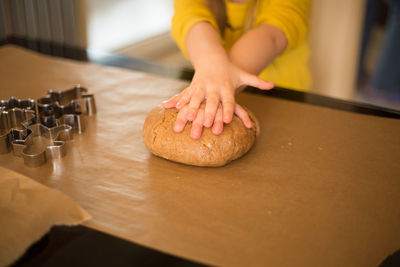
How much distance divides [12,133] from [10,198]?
0.23 meters

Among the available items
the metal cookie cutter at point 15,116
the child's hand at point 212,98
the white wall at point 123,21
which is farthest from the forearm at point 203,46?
the white wall at point 123,21

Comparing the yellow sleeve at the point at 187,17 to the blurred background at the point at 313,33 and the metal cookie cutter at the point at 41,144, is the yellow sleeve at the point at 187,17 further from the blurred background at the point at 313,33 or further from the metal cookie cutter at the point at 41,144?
the blurred background at the point at 313,33

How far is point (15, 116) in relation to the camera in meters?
0.88

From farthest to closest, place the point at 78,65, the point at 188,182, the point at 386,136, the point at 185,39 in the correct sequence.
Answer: the point at 78,65 < the point at 185,39 < the point at 386,136 < the point at 188,182

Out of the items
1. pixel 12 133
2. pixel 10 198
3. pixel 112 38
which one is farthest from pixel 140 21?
pixel 10 198

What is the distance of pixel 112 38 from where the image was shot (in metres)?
2.61

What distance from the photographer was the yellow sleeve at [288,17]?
3.54 ft

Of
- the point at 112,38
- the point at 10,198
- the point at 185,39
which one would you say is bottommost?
the point at 112,38

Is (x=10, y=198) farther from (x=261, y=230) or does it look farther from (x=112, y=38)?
(x=112, y=38)

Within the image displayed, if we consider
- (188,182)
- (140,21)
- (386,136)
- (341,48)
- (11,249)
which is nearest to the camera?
(11,249)

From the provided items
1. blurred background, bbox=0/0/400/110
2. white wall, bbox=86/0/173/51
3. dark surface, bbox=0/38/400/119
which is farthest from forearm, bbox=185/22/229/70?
white wall, bbox=86/0/173/51

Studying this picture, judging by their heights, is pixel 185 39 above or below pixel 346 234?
above

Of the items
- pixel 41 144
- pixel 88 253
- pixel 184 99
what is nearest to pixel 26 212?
pixel 88 253

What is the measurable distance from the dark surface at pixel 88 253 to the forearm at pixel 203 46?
47 centimetres
